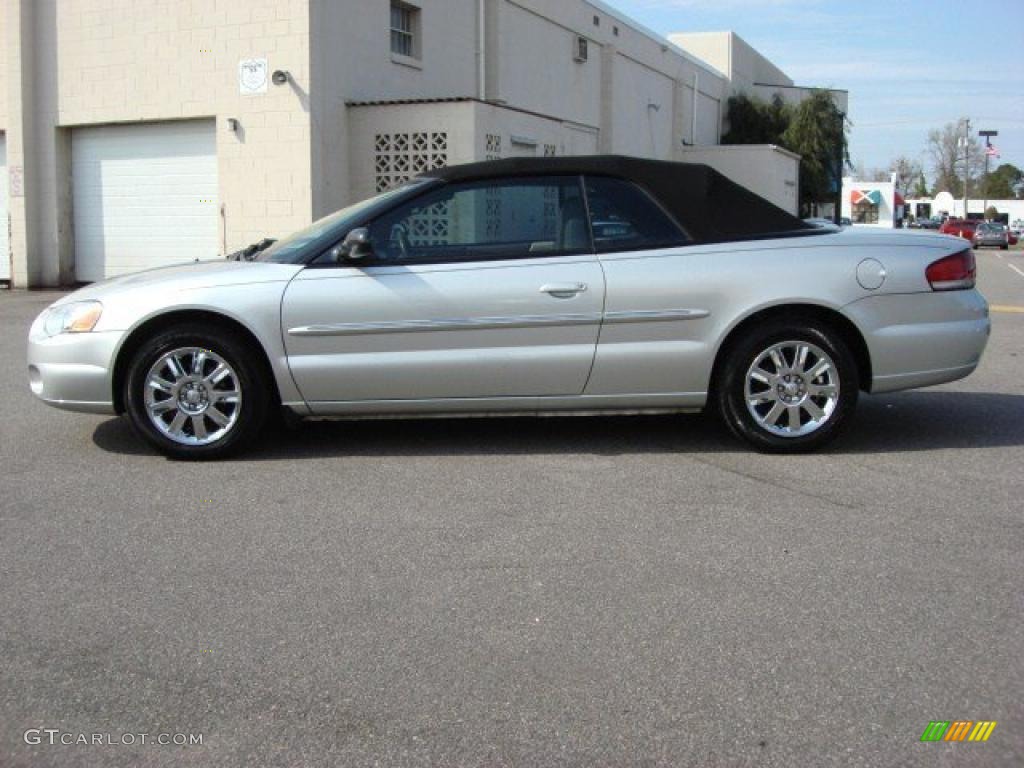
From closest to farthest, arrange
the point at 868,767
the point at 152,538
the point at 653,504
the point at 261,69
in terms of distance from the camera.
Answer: the point at 868,767 → the point at 152,538 → the point at 653,504 → the point at 261,69

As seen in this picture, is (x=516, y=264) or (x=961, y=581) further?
(x=516, y=264)

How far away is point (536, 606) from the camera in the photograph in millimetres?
4074

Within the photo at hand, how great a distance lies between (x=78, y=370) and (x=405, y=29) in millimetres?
14521

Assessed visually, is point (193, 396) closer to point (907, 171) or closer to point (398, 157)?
point (398, 157)

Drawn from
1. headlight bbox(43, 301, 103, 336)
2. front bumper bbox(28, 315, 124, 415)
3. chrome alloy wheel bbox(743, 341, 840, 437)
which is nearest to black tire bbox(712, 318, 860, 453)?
chrome alloy wheel bbox(743, 341, 840, 437)

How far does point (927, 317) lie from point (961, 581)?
92.5 inches

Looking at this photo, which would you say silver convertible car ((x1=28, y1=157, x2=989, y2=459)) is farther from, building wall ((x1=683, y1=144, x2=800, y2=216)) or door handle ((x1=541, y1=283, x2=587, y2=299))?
building wall ((x1=683, y1=144, x2=800, y2=216))

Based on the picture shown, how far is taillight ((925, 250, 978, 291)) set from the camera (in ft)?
20.6

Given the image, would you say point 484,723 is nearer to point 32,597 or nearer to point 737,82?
point 32,597

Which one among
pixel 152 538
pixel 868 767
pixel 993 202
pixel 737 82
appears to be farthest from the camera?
pixel 993 202

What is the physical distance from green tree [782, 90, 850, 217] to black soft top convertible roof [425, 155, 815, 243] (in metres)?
37.6

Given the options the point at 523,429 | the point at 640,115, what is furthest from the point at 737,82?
the point at 523,429

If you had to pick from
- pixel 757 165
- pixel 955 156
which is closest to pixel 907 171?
pixel 955 156

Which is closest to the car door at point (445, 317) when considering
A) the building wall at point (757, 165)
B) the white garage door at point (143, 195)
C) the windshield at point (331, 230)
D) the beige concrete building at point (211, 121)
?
the windshield at point (331, 230)
